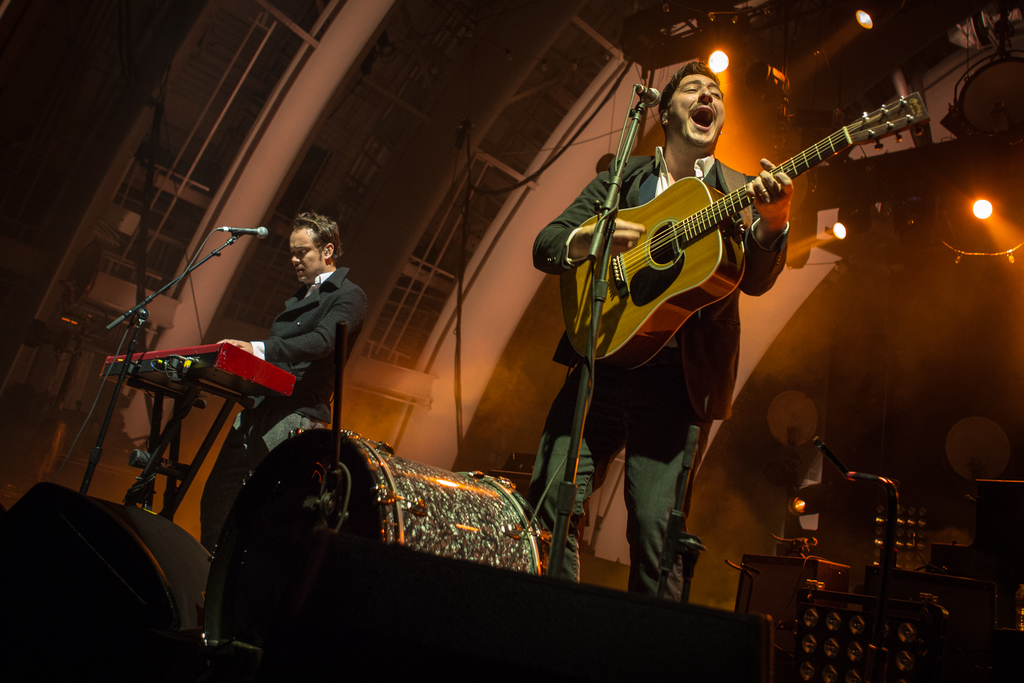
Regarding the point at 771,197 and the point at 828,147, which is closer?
the point at 771,197

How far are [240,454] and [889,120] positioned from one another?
2969mm

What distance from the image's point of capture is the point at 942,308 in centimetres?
912

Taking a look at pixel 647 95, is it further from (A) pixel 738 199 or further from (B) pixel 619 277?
(B) pixel 619 277

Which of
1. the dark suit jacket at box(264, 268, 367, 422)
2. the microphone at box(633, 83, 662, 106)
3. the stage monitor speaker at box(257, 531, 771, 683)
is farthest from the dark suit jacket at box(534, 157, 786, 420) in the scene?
the dark suit jacket at box(264, 268, 367, 422)

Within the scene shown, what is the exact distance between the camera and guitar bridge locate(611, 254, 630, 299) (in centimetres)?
222

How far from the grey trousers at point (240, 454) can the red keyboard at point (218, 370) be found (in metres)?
0.12

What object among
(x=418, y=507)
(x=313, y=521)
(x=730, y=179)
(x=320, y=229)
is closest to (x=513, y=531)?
(x=418, y=507)

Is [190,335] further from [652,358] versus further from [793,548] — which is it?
[793,548]

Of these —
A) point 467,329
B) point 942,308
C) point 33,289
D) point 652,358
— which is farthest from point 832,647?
point 942,308

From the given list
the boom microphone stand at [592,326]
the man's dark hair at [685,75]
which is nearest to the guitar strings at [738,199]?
the boom microphone stand at [592,326]

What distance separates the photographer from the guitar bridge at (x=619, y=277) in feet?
7.30

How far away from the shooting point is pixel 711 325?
6.73 feet

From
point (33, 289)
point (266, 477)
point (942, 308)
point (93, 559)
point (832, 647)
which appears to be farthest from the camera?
point (942, 308)

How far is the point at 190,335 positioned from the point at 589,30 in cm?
505
